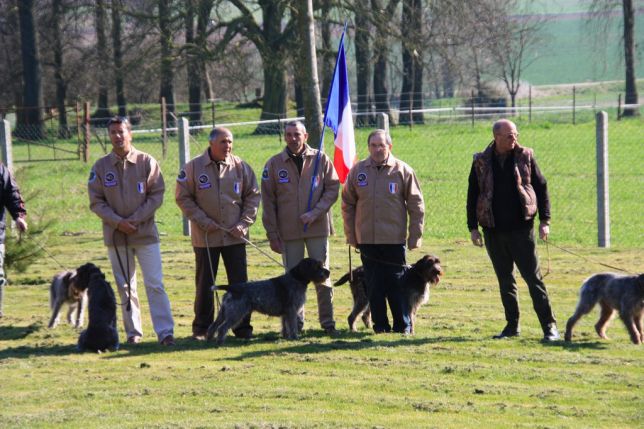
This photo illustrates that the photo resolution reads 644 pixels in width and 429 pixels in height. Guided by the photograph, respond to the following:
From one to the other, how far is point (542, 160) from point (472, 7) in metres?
11.2

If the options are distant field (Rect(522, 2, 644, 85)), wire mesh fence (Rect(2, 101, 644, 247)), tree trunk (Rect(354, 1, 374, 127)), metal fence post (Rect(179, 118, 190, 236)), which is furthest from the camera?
distant field (Rect(522, 2, 644, 85))

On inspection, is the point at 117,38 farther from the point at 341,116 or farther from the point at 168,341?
the point at 168,341

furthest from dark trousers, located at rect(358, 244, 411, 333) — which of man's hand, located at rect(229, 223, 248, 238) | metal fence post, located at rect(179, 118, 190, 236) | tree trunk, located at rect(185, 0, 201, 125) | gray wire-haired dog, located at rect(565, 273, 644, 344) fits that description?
tree trunk, located at rect(185, 0, 201, 125)

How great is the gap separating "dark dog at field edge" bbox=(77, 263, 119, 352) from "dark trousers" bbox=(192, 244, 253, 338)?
864 millimetres

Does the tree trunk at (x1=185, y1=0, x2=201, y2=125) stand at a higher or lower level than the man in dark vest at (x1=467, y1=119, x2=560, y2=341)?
higher

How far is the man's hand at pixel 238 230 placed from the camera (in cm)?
888

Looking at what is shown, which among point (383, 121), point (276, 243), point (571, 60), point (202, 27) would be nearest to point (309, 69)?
point (383, 121)

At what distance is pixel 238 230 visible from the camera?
8.88 meters

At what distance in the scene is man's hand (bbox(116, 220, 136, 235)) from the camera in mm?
8570

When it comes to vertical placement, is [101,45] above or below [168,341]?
above

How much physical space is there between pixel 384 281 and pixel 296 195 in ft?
3.63

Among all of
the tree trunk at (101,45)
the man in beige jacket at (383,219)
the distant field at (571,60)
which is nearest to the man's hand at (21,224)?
the man in beige jacket at (383,219)

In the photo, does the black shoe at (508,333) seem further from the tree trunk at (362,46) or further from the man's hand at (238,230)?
the tree trunk at (362,46)

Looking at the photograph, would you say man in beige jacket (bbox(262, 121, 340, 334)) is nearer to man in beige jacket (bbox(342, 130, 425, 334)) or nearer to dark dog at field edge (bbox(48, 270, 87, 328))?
man in beige jacket (bbox(342, 130, 425, 334))
